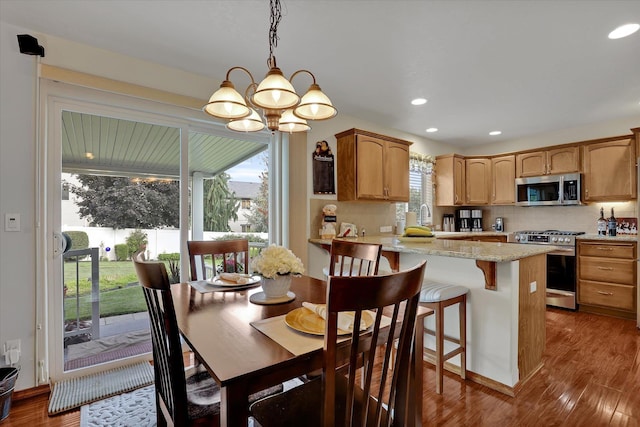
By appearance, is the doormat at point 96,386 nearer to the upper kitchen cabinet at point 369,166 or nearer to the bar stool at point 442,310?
the bar stool at point 442,310

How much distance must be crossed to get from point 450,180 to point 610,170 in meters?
1.87

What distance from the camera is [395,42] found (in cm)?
224

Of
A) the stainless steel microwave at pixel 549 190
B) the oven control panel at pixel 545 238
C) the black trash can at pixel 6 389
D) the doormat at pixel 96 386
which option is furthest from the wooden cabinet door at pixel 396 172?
the black trash can at pixel 6 389

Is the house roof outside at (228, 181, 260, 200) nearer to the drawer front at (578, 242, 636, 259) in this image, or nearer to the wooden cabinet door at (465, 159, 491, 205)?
the wooden cabinet door at (465, 159, 491, 205)

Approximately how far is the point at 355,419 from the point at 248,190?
2513mm

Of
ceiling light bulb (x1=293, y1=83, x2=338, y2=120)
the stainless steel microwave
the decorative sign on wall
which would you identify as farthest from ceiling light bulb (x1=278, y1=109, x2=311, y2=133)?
the stainless steel microwave

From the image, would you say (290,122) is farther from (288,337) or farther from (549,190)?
(549,190)

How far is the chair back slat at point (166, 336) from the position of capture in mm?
1044

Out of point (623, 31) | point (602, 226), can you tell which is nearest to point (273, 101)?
point (623, 31)

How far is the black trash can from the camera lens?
5.98 ft

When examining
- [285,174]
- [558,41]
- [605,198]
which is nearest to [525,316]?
[558,41]

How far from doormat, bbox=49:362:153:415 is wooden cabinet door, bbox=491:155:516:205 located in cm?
500

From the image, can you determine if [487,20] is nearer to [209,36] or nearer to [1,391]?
[209,36]

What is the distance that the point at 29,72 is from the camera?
2.10 meters
